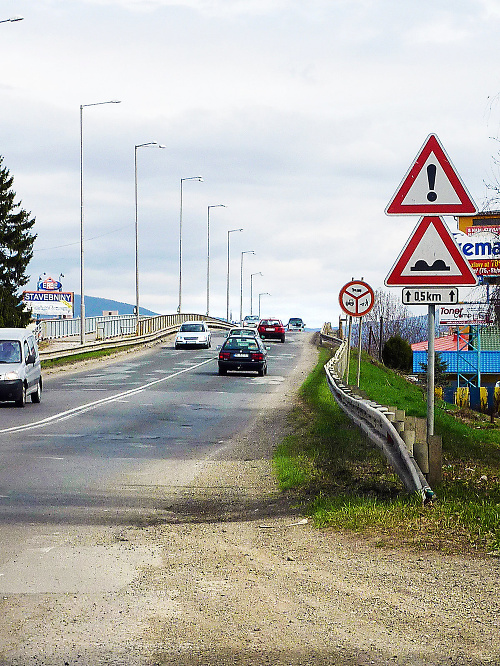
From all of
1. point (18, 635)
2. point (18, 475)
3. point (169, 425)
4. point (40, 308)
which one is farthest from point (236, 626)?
point (40, 308)

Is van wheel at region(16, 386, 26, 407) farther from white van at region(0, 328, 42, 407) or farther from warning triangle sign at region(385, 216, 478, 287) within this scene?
warning triangle sign at region(385, 216, 478, 287)

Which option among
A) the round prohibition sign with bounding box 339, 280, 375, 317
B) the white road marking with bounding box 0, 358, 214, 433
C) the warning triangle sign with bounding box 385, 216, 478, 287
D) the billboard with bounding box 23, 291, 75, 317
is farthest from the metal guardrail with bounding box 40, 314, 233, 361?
the warning triangle sign with bounding box 385, 216, 478, 287

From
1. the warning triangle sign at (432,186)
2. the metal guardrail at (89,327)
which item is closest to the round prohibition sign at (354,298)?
the warning triangle sign at (432,186)

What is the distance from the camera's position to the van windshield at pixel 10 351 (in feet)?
77.5

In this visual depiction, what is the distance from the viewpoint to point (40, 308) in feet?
383

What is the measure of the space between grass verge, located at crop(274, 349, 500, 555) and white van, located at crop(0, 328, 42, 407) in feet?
25.7

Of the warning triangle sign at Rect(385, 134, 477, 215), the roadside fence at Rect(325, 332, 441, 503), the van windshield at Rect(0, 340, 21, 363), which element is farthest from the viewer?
the van windshield at Rect(0, 340, 21, 363)

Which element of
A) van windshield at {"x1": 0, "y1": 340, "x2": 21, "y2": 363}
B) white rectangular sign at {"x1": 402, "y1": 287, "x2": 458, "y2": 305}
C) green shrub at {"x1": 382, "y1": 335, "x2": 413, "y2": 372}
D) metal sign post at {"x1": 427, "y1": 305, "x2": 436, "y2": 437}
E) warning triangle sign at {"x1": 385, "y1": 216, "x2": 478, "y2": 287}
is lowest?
green shrub at {"x1": 382, "y1": 335, "x2": 413, "y2": 372}

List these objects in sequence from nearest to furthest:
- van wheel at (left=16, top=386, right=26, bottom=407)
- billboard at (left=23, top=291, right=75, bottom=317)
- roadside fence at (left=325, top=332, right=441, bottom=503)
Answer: roadside fence at (left=325, top=332, right=441, bottom=503) → van wheel at (left=16, top=386, right=26, bottom=407) → billboard at (left=23, top=291, right=75, bottom=317)

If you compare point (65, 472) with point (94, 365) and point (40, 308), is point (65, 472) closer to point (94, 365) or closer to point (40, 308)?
point (94, 365)

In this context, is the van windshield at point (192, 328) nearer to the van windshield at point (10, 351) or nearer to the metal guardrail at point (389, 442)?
the van windshield at point (10, 351)

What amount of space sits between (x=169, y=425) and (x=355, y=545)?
11.7m

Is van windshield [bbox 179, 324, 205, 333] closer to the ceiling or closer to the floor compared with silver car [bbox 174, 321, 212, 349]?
closer to the ceiling

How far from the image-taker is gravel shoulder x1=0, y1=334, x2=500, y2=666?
5.27m
